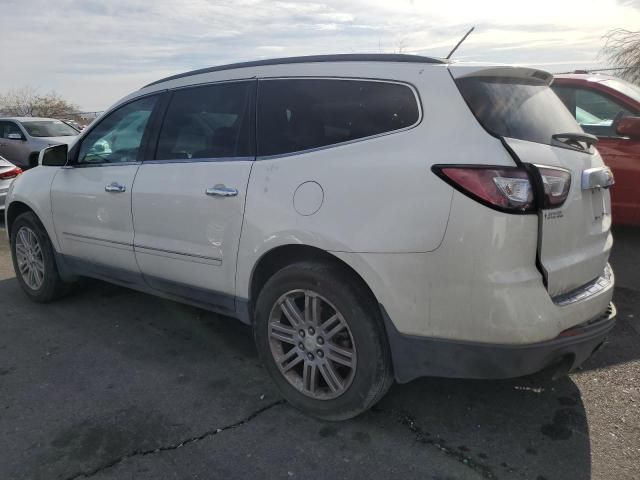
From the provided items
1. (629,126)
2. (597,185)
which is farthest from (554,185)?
(629,126)

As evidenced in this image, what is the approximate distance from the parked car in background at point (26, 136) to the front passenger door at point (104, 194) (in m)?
9.91

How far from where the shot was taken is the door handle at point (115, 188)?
3818 mm

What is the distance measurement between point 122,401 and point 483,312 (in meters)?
2.06

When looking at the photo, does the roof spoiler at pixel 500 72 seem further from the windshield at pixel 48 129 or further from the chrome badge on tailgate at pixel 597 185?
the windshield at pixel 48 129

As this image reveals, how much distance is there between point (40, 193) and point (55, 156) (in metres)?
0.38

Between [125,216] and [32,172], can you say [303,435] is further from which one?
[32,172]

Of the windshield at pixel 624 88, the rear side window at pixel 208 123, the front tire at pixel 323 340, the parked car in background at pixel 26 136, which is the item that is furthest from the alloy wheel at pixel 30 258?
the parked car in background at pixel 26 136

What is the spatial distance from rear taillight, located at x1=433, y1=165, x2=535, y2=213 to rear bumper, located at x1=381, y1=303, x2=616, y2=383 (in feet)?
1.94

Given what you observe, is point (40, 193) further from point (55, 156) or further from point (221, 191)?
point (221, 191)

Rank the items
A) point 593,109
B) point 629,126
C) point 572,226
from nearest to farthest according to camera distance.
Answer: point 572,226 → point 629,126 → point 593,109

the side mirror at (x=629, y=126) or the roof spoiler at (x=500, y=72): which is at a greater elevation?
the roof spoiler at (x=500, y=72)

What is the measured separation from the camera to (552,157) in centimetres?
250

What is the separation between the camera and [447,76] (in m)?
2.57

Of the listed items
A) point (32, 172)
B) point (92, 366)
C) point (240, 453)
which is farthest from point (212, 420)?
point (32, 172)
